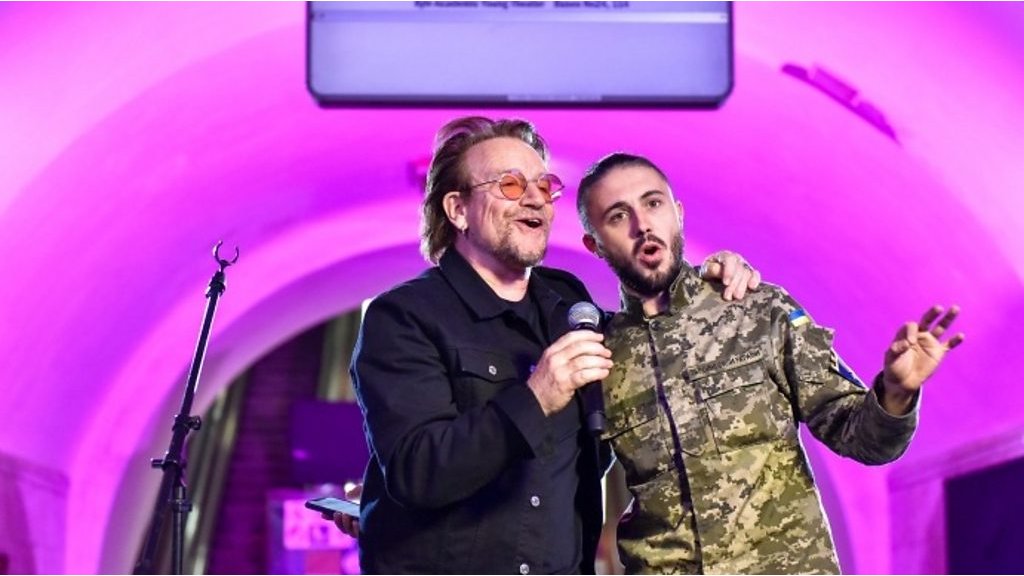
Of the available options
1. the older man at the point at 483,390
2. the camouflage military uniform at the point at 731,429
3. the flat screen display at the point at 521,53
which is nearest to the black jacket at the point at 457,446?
the older man at the point at 483,390

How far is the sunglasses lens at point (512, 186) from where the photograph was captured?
3232mm

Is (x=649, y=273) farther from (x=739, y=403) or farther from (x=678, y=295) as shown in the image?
(x=739, y=403)

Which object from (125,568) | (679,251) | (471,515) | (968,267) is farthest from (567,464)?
(125,568)

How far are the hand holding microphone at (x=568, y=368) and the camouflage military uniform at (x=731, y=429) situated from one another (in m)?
0.43

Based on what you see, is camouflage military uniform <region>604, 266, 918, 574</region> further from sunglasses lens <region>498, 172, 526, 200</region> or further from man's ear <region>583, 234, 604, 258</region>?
sunglasses lens <region>498, 172, 526, 200</region>

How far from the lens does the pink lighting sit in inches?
200

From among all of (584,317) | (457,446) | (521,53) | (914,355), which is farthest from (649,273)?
(521,53)

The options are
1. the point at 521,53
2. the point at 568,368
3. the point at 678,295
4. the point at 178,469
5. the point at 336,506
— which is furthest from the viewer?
the point at 521,53

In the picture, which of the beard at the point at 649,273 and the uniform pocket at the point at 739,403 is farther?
the beard at the point at 649,273

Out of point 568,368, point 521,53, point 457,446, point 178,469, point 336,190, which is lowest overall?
point 457,446

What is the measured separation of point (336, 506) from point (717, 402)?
100 centimetres

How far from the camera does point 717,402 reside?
10.5 feet

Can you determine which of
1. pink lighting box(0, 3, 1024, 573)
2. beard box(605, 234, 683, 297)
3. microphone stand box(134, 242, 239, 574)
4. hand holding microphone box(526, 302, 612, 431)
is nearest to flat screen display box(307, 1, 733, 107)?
pink lighting box(0, 3, 1024, 573)

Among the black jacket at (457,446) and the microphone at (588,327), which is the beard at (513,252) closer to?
the black jacket at (457,446)
